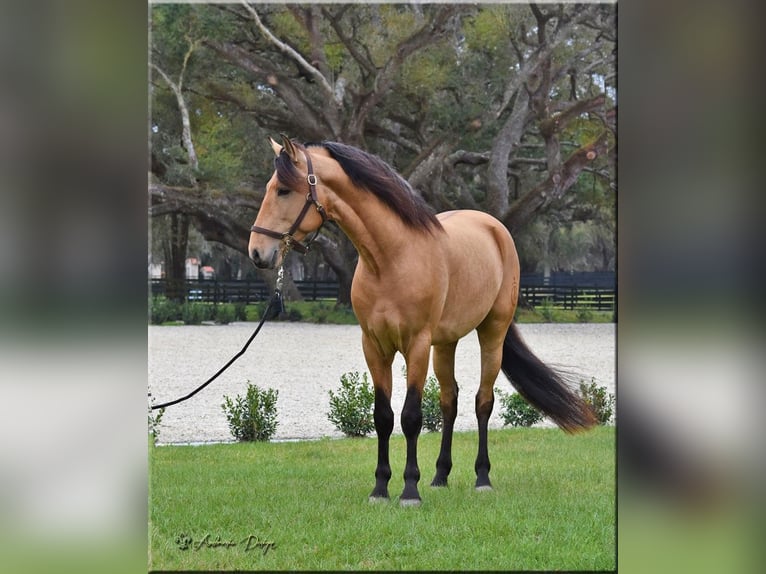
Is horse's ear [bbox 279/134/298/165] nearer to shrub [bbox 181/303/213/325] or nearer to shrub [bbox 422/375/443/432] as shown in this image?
shrub [bbox 422/375/443/432]

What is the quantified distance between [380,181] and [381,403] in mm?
1334

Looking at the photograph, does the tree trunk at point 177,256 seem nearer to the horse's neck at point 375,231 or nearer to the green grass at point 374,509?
the green grass at point 374,509

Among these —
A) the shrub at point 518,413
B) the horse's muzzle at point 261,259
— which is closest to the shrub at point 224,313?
the shrub at point 518,413

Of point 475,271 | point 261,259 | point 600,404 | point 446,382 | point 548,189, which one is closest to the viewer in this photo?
point 261,259

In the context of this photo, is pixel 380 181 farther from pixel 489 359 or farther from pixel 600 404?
pixel 600 404

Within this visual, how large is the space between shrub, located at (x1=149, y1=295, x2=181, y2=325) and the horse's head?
3.93 m

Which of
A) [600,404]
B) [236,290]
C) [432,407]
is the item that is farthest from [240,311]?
[600,404]

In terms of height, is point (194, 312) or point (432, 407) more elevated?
point (194, 312)

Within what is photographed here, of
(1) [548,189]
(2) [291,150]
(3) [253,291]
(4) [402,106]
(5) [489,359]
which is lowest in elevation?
(5) [489,359]

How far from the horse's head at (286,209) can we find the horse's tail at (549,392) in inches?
81.1

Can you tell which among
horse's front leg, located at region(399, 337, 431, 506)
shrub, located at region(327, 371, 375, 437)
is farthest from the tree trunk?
horse's front leg, located at region(399, 337, 431, 506)

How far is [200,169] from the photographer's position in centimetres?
759
